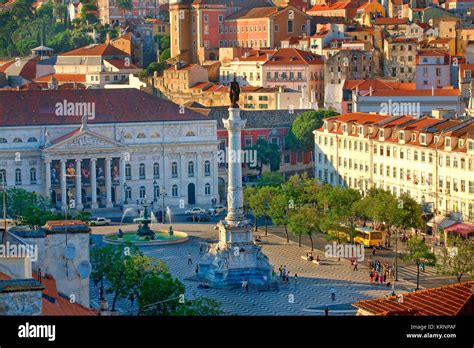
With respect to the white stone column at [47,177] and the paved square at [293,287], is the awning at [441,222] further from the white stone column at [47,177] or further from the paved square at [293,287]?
the white stone column at [47,177]

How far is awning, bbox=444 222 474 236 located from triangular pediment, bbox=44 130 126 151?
23165 mm

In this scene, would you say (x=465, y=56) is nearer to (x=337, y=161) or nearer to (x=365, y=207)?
(x=337, y=161)

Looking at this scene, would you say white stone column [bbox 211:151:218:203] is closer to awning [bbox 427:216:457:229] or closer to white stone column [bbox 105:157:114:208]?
white stone column [bbox 105:157:114:208]

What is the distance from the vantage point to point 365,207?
56.0 m

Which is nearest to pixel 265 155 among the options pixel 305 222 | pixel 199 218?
pixel 199 218

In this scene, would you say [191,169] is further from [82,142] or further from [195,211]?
[82,142]

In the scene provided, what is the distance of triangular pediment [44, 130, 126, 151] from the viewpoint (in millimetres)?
70188

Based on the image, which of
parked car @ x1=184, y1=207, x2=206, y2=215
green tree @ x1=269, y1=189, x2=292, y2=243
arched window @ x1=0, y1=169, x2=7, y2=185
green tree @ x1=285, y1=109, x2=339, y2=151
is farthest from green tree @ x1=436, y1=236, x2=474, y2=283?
green tree @ x1=285, y1=109, x2=339, y2=151

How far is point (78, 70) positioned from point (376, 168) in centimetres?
5893

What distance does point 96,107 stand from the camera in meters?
73.6

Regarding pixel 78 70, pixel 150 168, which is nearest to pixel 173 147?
pixel 150 168

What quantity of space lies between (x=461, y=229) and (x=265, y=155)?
2758 centimetres

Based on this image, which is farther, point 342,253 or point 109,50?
point 109,50
